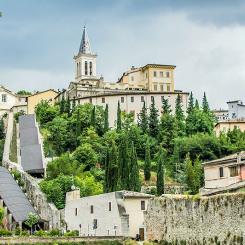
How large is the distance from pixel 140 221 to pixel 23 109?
63.3 m

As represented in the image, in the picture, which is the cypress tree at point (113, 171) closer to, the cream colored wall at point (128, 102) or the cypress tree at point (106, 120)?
the cypress tree at point (106, 120)

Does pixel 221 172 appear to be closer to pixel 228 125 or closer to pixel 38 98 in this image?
pixel 228 125

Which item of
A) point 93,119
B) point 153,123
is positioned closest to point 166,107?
point 153,123

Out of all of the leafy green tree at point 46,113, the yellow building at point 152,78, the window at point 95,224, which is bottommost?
the window at point 95,224

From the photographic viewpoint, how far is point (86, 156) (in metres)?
81.4

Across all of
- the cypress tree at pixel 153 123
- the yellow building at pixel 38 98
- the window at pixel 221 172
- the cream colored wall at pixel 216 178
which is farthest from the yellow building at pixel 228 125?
the window at pixel 221 172

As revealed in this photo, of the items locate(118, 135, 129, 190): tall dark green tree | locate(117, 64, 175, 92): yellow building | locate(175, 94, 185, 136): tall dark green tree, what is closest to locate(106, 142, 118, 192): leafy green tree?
locate(118, 135, 129, 190): tall dark green tree

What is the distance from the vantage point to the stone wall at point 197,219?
29031 mm

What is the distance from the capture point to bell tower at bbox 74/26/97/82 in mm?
123250

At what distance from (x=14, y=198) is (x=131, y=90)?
1827 inches

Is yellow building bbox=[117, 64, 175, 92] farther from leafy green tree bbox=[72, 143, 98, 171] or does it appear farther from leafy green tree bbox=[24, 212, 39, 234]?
leafy green tree bbox=[24, 212, 39, 234]

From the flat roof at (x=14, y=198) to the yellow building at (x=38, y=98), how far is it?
39331 millimetres

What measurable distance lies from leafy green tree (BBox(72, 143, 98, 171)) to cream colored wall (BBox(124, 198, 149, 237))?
1129 inches

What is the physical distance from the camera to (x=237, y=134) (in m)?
88.2
